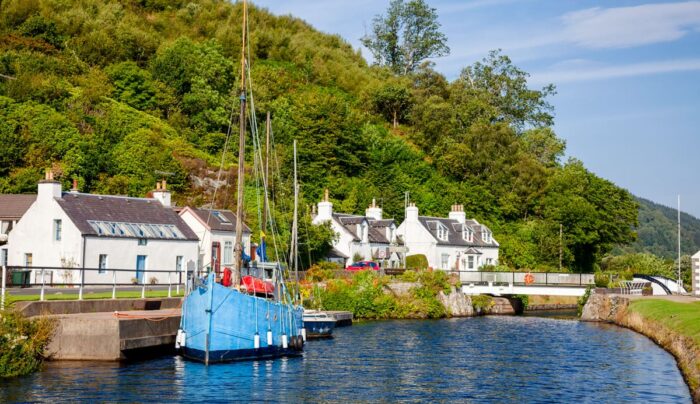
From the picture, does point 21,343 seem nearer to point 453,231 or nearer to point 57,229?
point 57,229

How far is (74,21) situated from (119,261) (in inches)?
3152

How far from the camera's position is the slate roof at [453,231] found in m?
98.6

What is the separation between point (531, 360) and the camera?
148ft

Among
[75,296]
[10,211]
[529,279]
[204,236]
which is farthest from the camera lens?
[529,279]

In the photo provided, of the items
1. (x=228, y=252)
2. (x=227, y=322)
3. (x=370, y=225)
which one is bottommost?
(x=227, y=322)

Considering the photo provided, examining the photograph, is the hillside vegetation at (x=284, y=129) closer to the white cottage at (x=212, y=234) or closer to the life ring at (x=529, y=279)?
the white cottage at (x=212, y=234)

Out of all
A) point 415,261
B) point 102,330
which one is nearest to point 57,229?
point 102,330

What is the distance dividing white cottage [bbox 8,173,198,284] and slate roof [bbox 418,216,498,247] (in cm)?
3940

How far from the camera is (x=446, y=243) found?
98438mm

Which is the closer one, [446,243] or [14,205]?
[14,205]

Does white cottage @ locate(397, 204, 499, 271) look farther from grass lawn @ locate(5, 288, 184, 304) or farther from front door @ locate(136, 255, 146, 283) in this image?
grass lawn @ locate(5, 288, 184, 304)

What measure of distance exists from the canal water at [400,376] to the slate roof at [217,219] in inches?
925

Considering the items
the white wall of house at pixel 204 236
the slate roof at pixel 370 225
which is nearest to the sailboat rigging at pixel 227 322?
the white wall of house at pixel 204 236

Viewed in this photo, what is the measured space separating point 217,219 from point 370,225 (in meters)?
26.4
